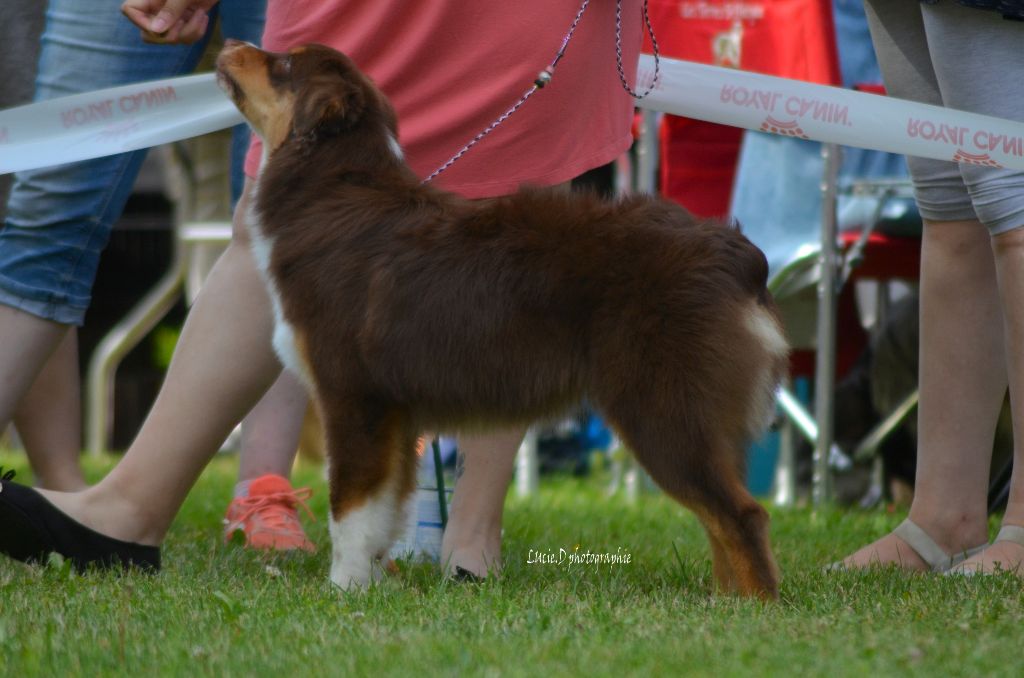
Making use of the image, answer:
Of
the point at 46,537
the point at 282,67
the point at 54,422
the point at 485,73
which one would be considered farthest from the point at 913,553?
the point at 54,422

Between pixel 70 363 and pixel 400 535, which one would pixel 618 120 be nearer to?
pixel 400 535

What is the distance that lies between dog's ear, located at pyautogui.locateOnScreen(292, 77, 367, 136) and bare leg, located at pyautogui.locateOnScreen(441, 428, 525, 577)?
96 cm

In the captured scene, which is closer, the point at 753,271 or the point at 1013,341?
the point at 753,271

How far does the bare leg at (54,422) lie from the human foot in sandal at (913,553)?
8.90 feet

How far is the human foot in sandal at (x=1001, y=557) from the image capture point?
139 inches

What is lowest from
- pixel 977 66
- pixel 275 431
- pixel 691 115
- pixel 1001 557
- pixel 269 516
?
pixel 269 516

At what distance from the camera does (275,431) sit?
4.50 metres

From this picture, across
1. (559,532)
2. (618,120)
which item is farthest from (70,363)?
(618,120)

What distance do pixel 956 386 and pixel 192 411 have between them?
2.20 m

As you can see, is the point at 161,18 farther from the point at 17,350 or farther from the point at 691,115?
the point at 691,115

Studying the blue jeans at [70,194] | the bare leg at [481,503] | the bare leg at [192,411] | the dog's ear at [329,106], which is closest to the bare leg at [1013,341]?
the bare leg at [481,503]

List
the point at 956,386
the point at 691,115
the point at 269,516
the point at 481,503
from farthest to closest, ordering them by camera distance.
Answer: the point at 269,516
the point at 691,115
the point at 956,386
the point at 481,503

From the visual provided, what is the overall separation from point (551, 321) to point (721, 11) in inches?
156

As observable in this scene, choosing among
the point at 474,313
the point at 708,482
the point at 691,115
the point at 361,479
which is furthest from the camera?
the point at 691,115
